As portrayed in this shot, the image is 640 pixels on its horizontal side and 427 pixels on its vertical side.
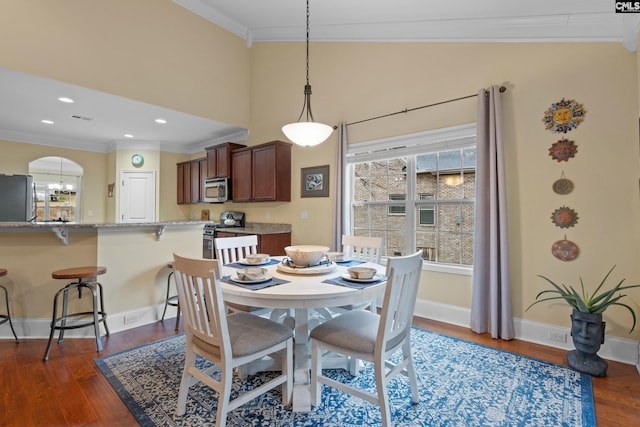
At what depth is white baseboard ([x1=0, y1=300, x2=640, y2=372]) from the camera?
2402 mm

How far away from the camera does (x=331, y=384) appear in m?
1.71

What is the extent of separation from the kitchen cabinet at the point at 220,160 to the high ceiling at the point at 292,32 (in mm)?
253

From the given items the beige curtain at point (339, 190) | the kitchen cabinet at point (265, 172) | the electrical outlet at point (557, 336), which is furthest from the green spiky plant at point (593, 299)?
the kitchen cabinet at point (265, 172)

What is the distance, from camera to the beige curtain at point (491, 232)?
2775 millimetres

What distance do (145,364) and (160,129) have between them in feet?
13.1

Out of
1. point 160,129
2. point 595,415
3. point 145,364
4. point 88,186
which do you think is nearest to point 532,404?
point 595,415

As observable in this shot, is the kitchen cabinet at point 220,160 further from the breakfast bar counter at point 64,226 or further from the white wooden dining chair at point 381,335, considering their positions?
the white wooden dining chair at point 381,335

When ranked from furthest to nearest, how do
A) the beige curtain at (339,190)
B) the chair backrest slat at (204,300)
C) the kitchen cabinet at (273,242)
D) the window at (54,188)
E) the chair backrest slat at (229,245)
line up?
the window at (54,188), the kitchen cabinet at (273,242), the beige curtain at (339,190), the chair backrest slat at (229,245), the chair backrest slat at (204,300)

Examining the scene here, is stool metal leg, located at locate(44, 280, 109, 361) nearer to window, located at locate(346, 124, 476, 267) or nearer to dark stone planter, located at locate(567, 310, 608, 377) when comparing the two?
window, located at locate(346, 124, 476, 267)

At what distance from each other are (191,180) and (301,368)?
513 centimetres

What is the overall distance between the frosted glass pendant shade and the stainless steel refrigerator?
4.29m

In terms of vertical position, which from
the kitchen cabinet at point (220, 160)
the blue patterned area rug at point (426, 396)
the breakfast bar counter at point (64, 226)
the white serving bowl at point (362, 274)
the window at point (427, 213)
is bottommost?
the blue patterned area rug at point (426, 396)

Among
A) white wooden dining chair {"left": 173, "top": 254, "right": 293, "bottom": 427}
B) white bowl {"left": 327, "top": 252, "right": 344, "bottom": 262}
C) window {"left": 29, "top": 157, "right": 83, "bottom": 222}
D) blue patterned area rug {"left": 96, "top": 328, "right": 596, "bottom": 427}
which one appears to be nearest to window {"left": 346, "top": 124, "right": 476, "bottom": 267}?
blue patterned area rug {"left": 96, "top": 328, "right": 596, "bottom": 427}

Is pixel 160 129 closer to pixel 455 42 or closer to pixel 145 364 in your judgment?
pixel 145 364
